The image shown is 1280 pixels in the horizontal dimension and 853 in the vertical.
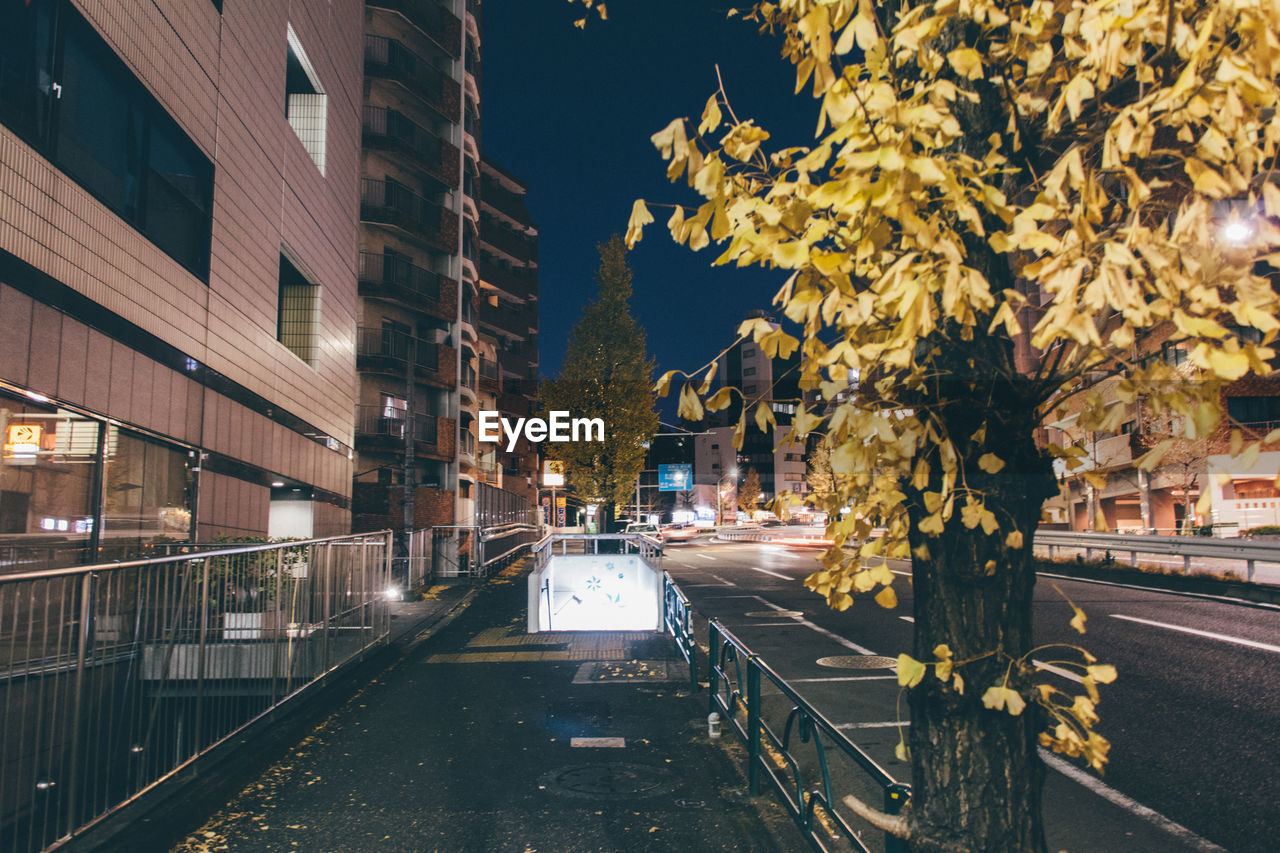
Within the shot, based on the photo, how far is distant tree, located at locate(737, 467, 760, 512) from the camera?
123875 mm

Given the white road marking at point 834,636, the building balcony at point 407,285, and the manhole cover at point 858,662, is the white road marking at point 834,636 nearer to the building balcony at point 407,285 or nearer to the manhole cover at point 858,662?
the manhole cover at point 858,662

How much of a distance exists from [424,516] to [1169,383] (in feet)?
108

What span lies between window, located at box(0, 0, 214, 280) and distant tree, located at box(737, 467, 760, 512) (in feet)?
366

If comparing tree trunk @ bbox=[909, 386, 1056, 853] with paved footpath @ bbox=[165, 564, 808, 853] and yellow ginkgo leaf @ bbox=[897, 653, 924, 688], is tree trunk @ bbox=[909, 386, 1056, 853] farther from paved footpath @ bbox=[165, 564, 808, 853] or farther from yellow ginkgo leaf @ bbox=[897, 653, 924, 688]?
paved footpath @ bbox=[165, 564, 808, 853]

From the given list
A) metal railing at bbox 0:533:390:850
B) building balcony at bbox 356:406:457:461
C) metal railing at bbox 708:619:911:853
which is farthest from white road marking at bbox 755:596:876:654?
building balcony at bbox 356:406:457:461

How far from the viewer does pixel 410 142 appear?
34969 millimetres

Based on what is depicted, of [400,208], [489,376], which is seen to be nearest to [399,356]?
[400,208]

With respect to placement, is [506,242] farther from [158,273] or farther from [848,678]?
[848,678]

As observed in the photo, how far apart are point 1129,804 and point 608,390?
1415 inches

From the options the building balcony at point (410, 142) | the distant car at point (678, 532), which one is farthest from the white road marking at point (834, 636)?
the distant car at point (678, 532)

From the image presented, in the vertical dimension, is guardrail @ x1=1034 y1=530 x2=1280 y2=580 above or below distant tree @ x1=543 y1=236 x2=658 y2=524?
below

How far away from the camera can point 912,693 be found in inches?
116

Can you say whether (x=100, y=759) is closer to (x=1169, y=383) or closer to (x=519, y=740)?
(x=519, y=740)

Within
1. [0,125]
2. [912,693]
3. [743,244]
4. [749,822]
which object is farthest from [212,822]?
[0,125]
